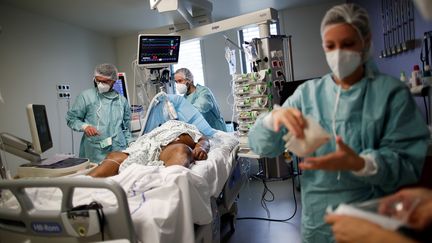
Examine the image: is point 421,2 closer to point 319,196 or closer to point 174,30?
point 319,196

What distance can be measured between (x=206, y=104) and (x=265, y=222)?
1.39 m

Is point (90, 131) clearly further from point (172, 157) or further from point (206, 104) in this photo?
point (206, 104)

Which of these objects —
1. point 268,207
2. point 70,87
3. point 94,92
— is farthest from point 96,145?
point 70,87

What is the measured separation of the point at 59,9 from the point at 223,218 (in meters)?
3.43

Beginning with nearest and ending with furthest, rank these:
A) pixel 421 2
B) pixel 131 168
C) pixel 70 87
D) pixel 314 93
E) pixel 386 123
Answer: pixel 421 2 → pixel 386 123 → pixel 314 93 → pixel 131 168 → pixel 70 87

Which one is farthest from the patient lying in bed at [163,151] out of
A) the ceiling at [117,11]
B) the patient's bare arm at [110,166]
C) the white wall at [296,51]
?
the white wall at [296,51]

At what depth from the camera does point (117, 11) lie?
443 centimetres

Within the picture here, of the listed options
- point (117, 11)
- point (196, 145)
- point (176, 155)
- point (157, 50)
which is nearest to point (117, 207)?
point (176, 155)

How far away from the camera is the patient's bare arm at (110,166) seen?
205cm

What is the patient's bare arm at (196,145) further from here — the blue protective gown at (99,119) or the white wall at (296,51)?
the white wall at (296,51)

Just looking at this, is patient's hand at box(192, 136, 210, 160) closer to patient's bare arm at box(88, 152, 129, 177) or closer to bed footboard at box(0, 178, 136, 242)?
patient's bare arm at box(88, 152, 129, 177)

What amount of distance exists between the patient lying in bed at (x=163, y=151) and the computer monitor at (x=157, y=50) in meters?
0.74

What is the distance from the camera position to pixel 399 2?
10.1 feet

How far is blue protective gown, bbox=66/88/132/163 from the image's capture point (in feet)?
9.75
